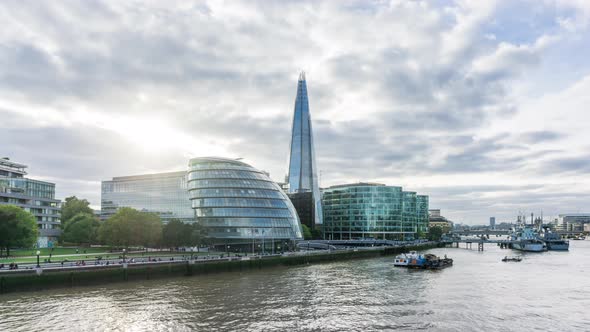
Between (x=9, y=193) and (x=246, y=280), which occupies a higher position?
(x=9, y=193)

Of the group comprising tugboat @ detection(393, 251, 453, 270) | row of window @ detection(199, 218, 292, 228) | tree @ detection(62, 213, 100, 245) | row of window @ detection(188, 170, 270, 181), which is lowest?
tugboat @ detection(393, 251, 453, 270)

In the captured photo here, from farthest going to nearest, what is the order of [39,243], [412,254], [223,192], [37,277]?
[223,192] → [39,243] → [412,254] → [37,277]

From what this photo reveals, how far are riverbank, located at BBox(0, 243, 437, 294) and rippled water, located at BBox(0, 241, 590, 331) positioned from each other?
1.86m

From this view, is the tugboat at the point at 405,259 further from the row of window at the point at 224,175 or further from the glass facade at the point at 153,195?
the glass facade at the point at 153,195

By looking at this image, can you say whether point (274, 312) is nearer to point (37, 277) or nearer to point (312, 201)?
point (37, 277)

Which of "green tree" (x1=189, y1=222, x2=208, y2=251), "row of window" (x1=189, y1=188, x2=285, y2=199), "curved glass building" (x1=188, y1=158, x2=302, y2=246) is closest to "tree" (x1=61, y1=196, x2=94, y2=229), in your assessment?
"curved glass building" (x1=188, y1=158, x2=302, y2=246)

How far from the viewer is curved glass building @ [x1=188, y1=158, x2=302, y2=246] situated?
10356 centimetres

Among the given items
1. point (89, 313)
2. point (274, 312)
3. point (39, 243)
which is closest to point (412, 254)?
point (274, 312)

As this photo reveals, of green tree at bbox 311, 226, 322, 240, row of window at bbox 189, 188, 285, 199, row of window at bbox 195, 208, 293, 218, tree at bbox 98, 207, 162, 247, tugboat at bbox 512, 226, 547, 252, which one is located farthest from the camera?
green tree at bbox 311, 226, 322, 240

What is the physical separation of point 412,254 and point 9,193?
302 ft

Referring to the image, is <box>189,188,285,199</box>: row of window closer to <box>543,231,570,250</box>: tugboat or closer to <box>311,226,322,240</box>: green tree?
<box>311,226,322,240</box>: green tree

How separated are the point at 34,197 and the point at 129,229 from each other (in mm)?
45233

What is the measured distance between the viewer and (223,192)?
106 meters

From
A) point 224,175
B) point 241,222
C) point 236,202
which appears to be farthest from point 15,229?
point 224,175
